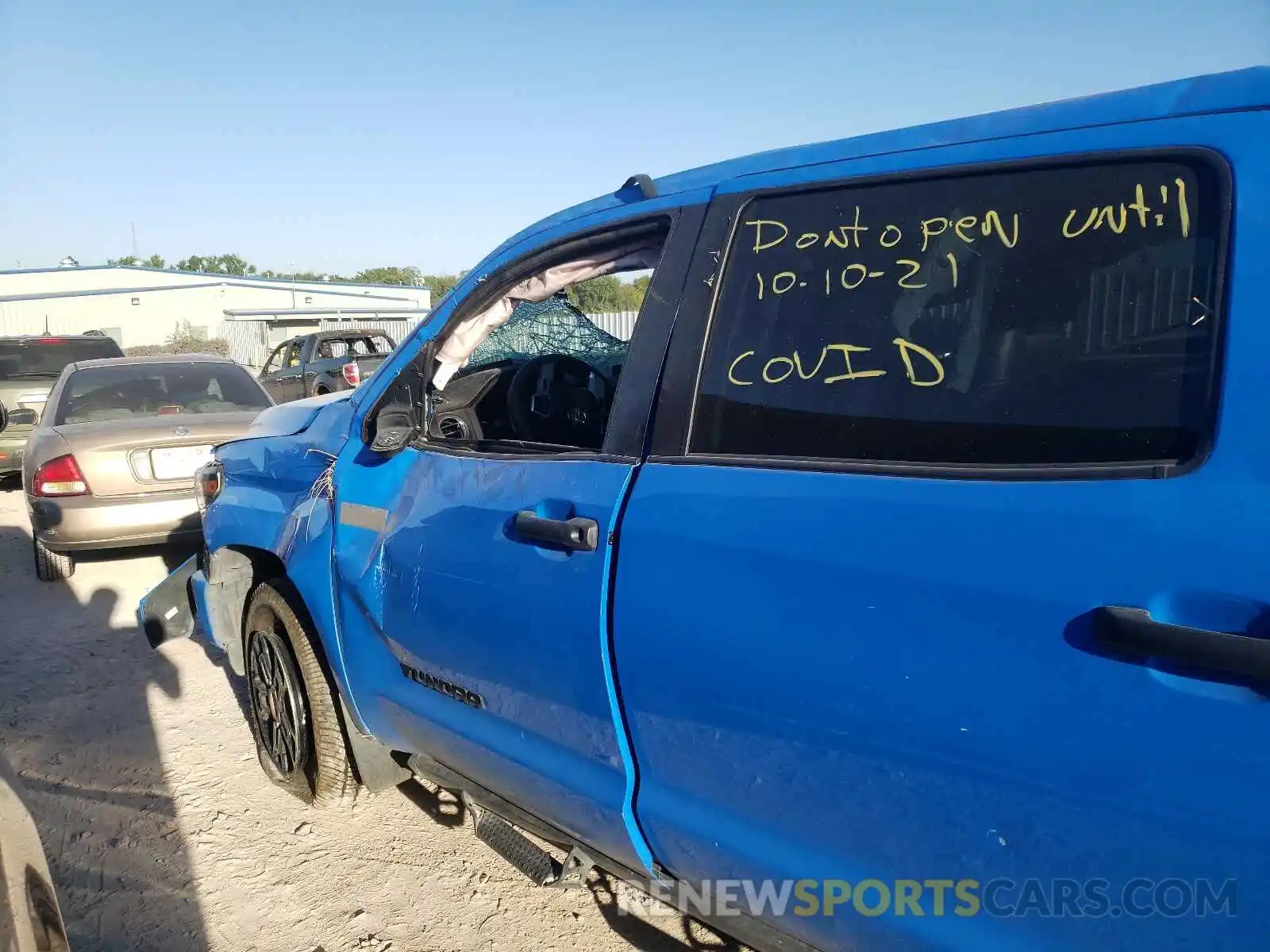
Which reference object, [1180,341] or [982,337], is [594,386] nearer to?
[982,337]

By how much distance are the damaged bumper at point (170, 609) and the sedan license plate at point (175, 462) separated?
2160 mm

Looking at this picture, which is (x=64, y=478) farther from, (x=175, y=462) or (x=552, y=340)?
(x=552, y=340)

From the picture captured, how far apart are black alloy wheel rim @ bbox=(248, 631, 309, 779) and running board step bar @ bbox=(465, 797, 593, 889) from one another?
0.92 metres

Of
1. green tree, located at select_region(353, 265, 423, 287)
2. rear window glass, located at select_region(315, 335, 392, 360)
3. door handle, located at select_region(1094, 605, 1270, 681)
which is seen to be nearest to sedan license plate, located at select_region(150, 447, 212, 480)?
door handle, located at select_region(1094, 605, 1270, 681)

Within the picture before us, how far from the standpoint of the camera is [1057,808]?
1160 millimetres

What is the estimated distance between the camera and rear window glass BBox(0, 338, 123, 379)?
352 inches

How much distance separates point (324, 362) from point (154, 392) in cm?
757

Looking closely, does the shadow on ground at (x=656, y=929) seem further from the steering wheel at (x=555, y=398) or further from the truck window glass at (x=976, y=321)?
the truck window glass at (x=976, y=321)

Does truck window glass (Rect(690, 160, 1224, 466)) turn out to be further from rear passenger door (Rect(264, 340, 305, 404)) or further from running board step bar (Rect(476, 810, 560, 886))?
rear passenger door (Rect(264, 340, 305, 404))

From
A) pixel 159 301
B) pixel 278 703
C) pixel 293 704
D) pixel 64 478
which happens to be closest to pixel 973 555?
pixel 293 704

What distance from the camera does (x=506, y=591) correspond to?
190 centimetres

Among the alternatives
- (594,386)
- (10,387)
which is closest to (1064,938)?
(594,386)

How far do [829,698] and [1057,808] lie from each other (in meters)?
0.36

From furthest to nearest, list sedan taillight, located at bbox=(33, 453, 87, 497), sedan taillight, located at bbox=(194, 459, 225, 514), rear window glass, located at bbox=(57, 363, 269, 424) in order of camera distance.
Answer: rear window glass, located at bbox=(57, 363, 269, 424) < sedan taillight, located at bbox=(33, 453, 87, 497) < sedan taillight, located at bbox=(194, 459, 225, 514)
